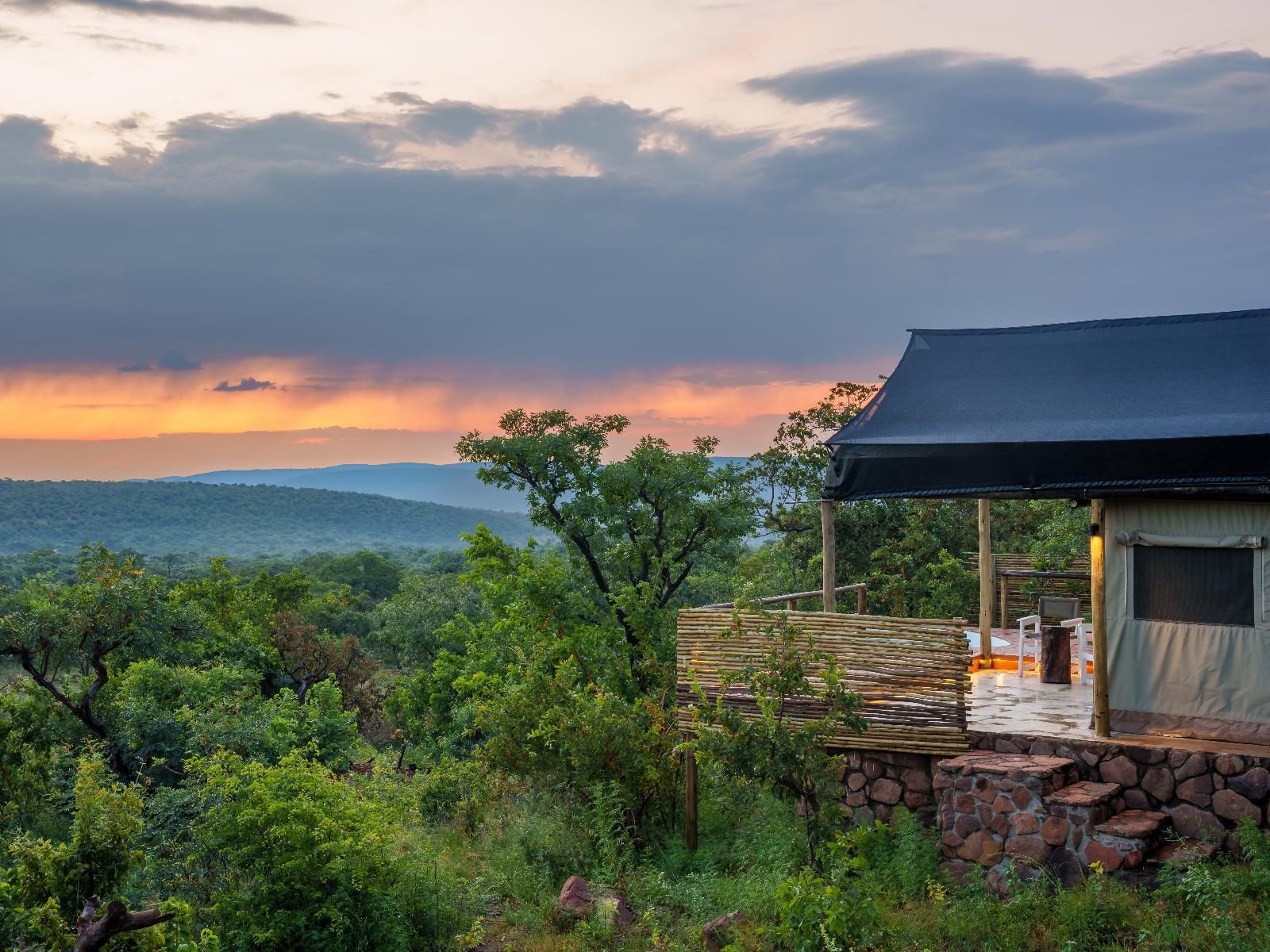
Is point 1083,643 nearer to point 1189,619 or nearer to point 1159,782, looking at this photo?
point 1189,619

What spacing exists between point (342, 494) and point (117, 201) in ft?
308

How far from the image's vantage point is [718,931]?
320 inches

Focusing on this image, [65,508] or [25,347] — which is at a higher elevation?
[25,347]

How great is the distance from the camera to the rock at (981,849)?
8.30 metres

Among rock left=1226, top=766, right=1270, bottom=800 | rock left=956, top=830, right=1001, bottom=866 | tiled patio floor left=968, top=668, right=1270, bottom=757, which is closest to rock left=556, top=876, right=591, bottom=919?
rock left=956, top=830, right=1001, bottom=866

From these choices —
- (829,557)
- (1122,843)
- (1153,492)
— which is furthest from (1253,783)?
(829,557)

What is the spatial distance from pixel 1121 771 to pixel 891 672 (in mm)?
1976

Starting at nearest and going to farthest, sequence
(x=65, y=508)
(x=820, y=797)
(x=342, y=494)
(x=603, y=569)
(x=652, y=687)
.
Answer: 1. (x=820, y=797)
2. (x=652, y=687)
3. (x=603, y=569)
4. (x=65, y=508)
5. (x=342, y=494)

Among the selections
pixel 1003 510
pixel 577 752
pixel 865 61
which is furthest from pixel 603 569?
pixel 865 61

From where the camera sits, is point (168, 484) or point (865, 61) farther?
point (168, 484)

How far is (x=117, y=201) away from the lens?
3728cm

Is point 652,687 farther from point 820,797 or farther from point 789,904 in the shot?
point 789,904

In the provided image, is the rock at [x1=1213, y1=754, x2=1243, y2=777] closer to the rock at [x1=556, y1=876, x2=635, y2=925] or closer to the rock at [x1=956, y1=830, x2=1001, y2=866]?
the rock at [x1=956, y1=830, x2=1001, y2=866]

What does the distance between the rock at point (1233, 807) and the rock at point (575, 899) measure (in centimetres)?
525
